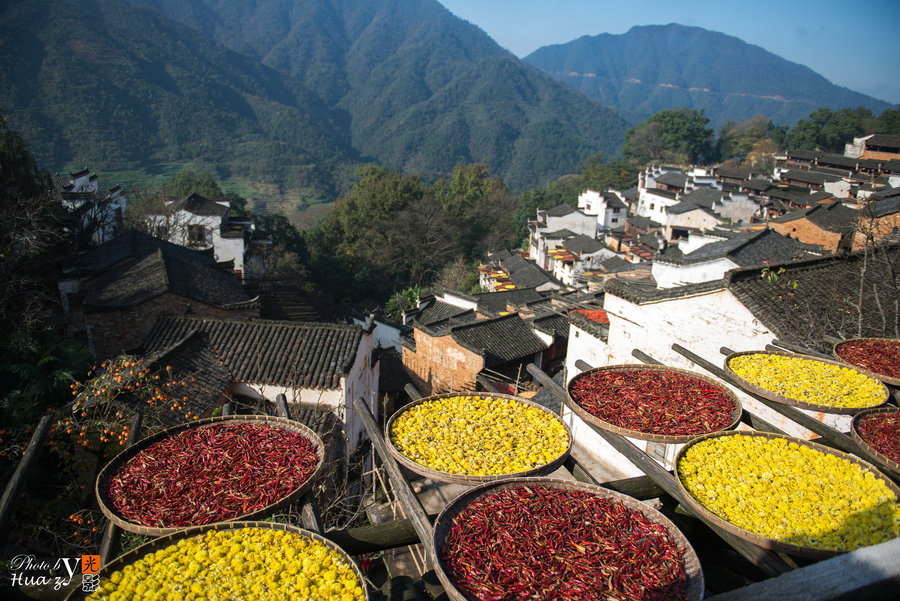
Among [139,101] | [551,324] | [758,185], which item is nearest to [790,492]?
[551,324]

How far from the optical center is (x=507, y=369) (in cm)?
1717

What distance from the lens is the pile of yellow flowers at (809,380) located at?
454 cm

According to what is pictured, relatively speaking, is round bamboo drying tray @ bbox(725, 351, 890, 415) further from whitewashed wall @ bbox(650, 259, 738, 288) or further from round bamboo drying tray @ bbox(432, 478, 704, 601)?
whitewashed wall @ bbox(650, 259, 738, 288)

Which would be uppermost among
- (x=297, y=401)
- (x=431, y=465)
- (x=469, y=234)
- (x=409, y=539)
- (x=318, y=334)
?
(x=431, y=465)

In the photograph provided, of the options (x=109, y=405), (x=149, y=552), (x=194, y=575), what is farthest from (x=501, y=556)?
(x=109, y=405)

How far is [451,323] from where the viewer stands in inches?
813

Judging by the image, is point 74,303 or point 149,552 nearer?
point 149,552

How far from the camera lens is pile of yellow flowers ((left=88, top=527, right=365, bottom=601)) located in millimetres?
2592

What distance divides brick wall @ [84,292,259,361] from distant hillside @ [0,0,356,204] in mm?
49971

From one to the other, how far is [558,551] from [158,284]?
16140 mm

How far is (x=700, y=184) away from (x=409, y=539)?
5046 cm

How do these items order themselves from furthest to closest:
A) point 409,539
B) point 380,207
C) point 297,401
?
point 380,207
point 297,401
point 409,539

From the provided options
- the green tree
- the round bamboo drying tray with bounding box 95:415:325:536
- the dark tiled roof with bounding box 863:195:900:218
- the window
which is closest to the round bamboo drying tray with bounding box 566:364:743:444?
the round bamboo drying tray with bounding box 95:415:325:536

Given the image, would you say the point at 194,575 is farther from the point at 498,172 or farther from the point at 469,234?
the point at 498,172
